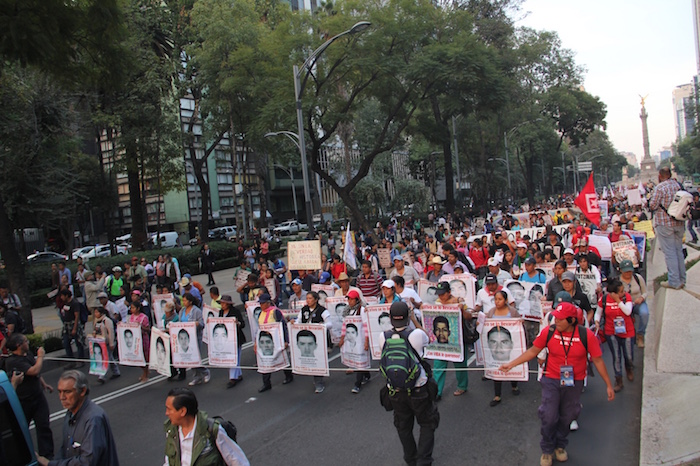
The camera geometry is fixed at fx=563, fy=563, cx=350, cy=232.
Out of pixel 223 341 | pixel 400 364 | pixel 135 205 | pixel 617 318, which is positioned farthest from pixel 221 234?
pixel 400 364

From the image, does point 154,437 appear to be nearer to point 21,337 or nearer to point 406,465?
point 21,337

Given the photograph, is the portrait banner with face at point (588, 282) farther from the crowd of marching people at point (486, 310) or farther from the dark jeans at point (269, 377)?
the dark jeans at point (269, 377)

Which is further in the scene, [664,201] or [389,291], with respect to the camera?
[664,201]

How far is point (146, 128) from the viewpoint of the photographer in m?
27.2

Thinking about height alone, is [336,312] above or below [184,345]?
above

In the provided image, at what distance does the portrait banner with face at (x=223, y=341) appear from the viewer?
901 centimetres

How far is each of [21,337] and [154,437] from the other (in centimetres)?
208

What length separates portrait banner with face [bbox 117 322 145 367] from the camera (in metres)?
9.73

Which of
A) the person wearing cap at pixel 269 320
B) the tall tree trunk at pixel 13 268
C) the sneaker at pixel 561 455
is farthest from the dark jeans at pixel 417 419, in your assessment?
the tall tree trunk at pixel 13 268

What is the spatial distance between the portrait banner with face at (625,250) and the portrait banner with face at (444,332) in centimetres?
600

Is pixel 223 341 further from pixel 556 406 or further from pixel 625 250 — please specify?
pixel 625 250

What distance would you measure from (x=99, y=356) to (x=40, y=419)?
3899 millimetres

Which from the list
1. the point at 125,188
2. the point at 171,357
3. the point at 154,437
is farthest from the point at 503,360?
the point at 125,188

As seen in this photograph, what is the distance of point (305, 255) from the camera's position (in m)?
14.9
